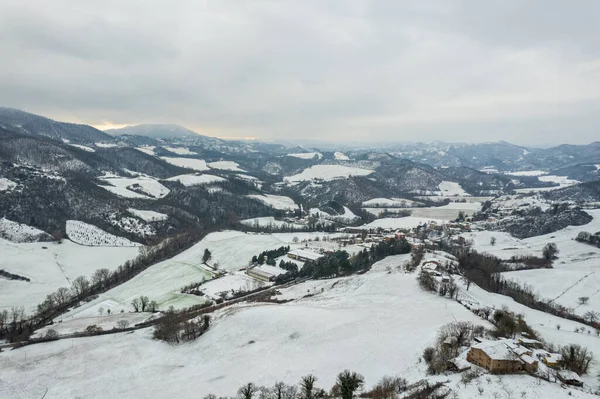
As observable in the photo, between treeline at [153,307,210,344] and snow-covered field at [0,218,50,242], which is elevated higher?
snow-covered field at [0,218,50,242]

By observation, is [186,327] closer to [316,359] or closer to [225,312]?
[225,312]

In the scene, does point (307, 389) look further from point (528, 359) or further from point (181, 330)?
point (181, 330)

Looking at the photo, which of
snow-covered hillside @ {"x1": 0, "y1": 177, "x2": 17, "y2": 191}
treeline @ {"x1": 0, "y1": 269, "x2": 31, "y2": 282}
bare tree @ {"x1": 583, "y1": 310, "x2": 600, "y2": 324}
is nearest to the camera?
bare tree @ {"x1": 583, "y1": 310, "x2": 600, "y2": 324}

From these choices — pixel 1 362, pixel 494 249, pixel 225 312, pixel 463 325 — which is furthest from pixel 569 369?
pixel 494 249

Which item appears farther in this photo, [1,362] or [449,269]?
[449,269]

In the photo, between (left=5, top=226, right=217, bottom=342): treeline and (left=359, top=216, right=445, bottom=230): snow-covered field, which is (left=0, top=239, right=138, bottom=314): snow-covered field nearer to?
(left=5, top=226, right=217, bottom=342): treeline

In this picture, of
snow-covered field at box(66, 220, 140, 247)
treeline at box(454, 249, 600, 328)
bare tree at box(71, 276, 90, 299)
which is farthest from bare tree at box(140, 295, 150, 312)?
treeline at box(454, 249, 600, 328)

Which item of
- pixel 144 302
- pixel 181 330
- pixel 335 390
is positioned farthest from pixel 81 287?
pixel 335 390

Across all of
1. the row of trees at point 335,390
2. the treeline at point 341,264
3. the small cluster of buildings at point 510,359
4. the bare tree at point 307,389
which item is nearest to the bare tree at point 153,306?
the treeline at point 341,264
